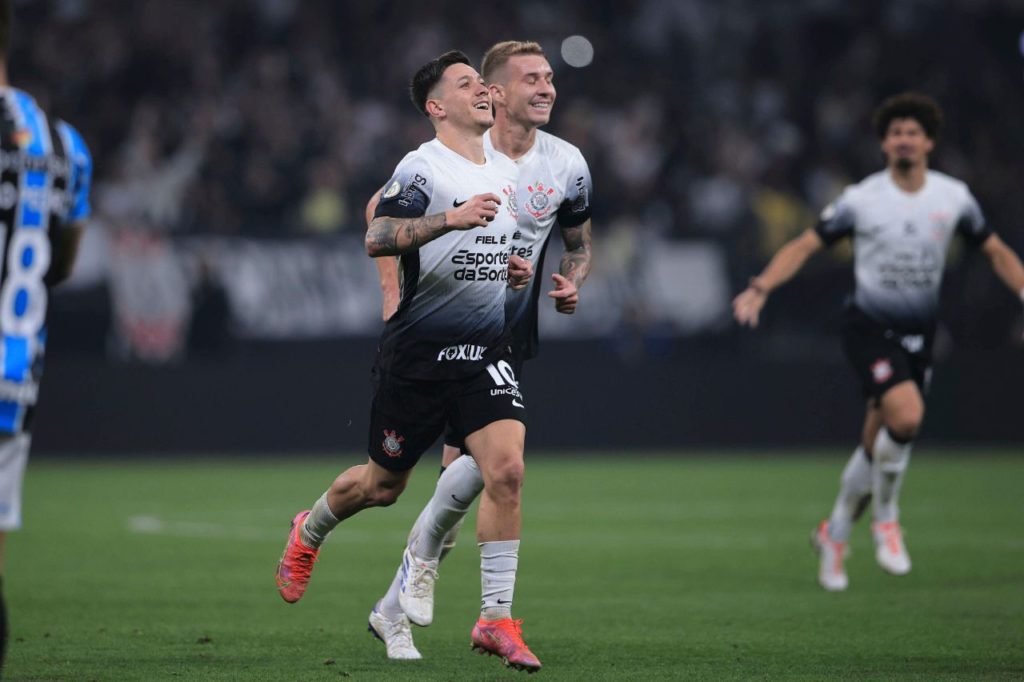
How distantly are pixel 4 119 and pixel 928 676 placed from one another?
162 inches

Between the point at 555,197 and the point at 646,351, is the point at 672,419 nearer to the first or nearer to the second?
the point at 646,351

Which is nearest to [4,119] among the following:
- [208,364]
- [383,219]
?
[383,219]

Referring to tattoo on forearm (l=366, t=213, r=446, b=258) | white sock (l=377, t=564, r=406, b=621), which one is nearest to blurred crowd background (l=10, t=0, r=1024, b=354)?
white sock (l=377, t=564, r=406, b=621)

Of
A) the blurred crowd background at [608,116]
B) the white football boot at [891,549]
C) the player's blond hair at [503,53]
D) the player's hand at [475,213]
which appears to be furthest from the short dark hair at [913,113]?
the blurred crowd background at [608,116]

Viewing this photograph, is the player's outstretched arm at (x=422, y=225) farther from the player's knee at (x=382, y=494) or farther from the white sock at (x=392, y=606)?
the white sock at (x=392, y=606)

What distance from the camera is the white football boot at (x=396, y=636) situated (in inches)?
283

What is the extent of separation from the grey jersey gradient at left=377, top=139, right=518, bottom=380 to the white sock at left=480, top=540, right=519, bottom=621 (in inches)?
28.6

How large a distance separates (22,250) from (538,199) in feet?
11.3

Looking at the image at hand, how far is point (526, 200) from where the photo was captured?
7727mm

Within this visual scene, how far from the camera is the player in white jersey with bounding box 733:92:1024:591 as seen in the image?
33.0 ft

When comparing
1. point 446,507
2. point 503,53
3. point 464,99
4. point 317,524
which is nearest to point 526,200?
point 503,53

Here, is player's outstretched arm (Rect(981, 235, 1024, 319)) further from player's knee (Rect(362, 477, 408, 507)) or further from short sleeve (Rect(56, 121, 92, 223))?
short sleeve (Rect(56, 121, 92, 223))

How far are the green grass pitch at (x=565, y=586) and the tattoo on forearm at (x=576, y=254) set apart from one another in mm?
1685

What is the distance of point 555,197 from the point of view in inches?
306
